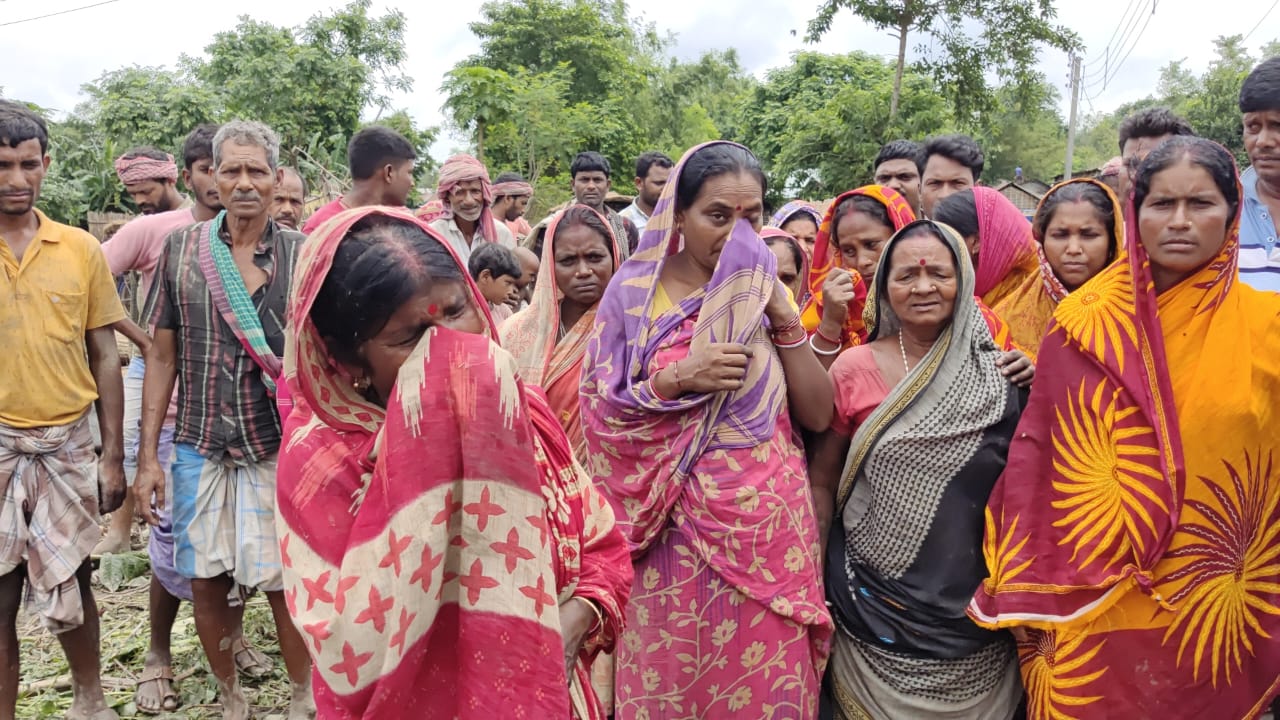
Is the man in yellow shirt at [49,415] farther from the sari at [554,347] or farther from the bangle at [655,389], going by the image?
the bangle at [655,389]

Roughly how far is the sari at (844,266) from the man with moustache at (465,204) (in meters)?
2.71

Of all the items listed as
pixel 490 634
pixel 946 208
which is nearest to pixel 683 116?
pixel 946 208

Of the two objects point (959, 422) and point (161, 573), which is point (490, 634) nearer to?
point (959, 422)

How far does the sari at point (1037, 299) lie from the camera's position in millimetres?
3146

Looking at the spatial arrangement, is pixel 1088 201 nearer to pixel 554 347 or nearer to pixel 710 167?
pixel 710 167

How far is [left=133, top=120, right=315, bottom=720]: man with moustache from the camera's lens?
11.0 feet

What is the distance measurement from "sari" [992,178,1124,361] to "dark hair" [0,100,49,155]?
3607mm

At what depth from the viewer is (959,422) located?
2568 millimetres

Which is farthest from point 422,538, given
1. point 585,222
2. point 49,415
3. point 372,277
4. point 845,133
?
point 845,133

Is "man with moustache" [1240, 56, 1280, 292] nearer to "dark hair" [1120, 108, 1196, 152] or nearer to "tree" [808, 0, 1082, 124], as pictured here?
"dark hair" [1120, 108, 1196, 152]

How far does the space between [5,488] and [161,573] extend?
702 millimetres

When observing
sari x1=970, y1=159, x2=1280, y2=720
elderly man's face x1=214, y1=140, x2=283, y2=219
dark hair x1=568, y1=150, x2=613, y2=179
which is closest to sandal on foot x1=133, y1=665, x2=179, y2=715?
elderly man's face x1=214, y1=140, x2=283, y2=219

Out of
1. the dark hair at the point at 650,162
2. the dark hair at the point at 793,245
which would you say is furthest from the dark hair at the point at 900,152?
the dark hair at the point at 650,162

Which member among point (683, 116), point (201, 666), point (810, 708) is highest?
point (683, 116)
